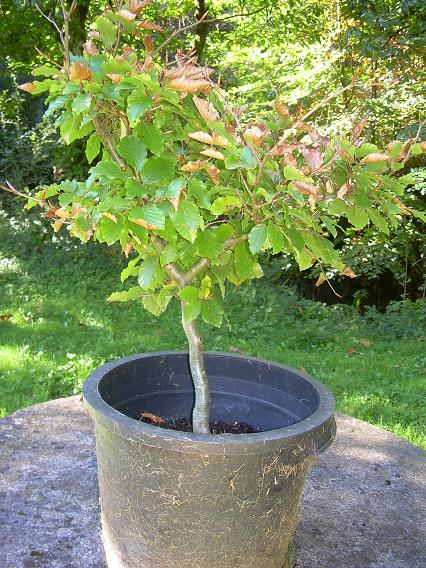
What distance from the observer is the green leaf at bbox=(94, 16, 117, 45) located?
1.43 meters

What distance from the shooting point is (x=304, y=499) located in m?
2.34

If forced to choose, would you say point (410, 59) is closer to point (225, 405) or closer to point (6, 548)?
point (225, 405)

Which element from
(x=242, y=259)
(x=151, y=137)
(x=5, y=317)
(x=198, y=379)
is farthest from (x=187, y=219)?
(x=5, y=317)

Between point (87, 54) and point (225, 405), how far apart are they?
1.28 m

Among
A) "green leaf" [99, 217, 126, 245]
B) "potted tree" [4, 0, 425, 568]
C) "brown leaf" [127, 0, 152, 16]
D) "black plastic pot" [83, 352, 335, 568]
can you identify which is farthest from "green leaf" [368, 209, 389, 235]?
"brown leaf" [127, 0, 152, 16]

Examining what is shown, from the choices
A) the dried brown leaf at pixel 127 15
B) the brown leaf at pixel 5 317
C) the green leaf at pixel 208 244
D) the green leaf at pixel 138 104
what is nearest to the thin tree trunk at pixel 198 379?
the green leaf at pixel 208 244

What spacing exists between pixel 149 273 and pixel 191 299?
0.14 meters

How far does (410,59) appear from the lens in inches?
234

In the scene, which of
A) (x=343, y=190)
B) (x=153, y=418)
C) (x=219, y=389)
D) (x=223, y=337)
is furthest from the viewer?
(x=223, y=337)

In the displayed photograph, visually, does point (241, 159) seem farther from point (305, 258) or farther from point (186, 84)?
point (305, 258)

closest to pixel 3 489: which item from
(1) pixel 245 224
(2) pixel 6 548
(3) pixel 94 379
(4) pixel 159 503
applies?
(2) pixel 6 548

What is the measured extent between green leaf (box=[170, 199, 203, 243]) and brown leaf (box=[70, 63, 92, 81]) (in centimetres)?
36

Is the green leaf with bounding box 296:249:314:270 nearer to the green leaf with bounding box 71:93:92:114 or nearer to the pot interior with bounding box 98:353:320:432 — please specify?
the pot interior with bounding box 98:353:320:432

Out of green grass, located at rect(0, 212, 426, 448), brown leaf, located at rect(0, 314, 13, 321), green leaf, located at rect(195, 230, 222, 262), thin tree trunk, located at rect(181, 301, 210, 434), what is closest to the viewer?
green leaf, located at rect(195, 230, 222, 262)
